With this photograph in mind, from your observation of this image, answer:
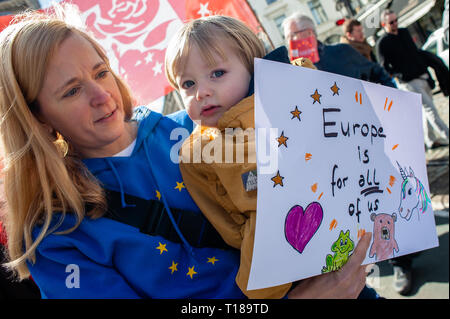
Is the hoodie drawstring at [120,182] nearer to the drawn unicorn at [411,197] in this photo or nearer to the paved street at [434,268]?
the drawn unicorn at [411,197]

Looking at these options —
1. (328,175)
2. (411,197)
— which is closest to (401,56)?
(411,197)

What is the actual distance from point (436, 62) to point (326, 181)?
13.6ft

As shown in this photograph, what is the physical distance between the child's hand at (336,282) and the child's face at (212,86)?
69 centimetres

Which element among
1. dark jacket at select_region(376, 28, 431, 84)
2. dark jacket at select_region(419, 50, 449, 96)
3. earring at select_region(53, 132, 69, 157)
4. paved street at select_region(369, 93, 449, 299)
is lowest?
paved street at select_region(369, 93, 449, 299)

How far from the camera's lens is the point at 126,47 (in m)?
1.89

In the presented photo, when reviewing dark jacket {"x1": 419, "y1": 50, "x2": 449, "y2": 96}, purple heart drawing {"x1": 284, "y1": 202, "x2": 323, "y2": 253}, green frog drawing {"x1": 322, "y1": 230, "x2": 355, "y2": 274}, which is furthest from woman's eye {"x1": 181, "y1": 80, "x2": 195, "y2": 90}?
dark jacket {"x1": 419, "y1": 50, "x2": 449, "y2": 96}

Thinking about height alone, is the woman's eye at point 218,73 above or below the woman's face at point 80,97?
below

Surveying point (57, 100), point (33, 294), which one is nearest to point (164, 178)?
point (57, 100)

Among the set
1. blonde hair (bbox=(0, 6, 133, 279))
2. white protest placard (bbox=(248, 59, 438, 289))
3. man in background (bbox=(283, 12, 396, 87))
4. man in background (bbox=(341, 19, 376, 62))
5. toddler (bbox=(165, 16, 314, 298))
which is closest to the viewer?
white protest placard (bbox=(248, 59, 438, 289))

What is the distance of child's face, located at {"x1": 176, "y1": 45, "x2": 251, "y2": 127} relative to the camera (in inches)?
54.3

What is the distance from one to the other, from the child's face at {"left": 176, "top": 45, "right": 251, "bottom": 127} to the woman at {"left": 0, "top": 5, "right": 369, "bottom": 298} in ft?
0.85

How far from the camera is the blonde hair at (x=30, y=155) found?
1.30 meters

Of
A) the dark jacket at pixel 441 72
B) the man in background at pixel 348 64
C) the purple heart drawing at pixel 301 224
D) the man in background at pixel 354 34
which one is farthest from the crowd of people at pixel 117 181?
the dark jacket at pixel 441 72

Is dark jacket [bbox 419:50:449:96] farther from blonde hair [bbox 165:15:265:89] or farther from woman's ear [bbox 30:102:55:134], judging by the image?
woman's ear [bbox 30:102:55:134]
